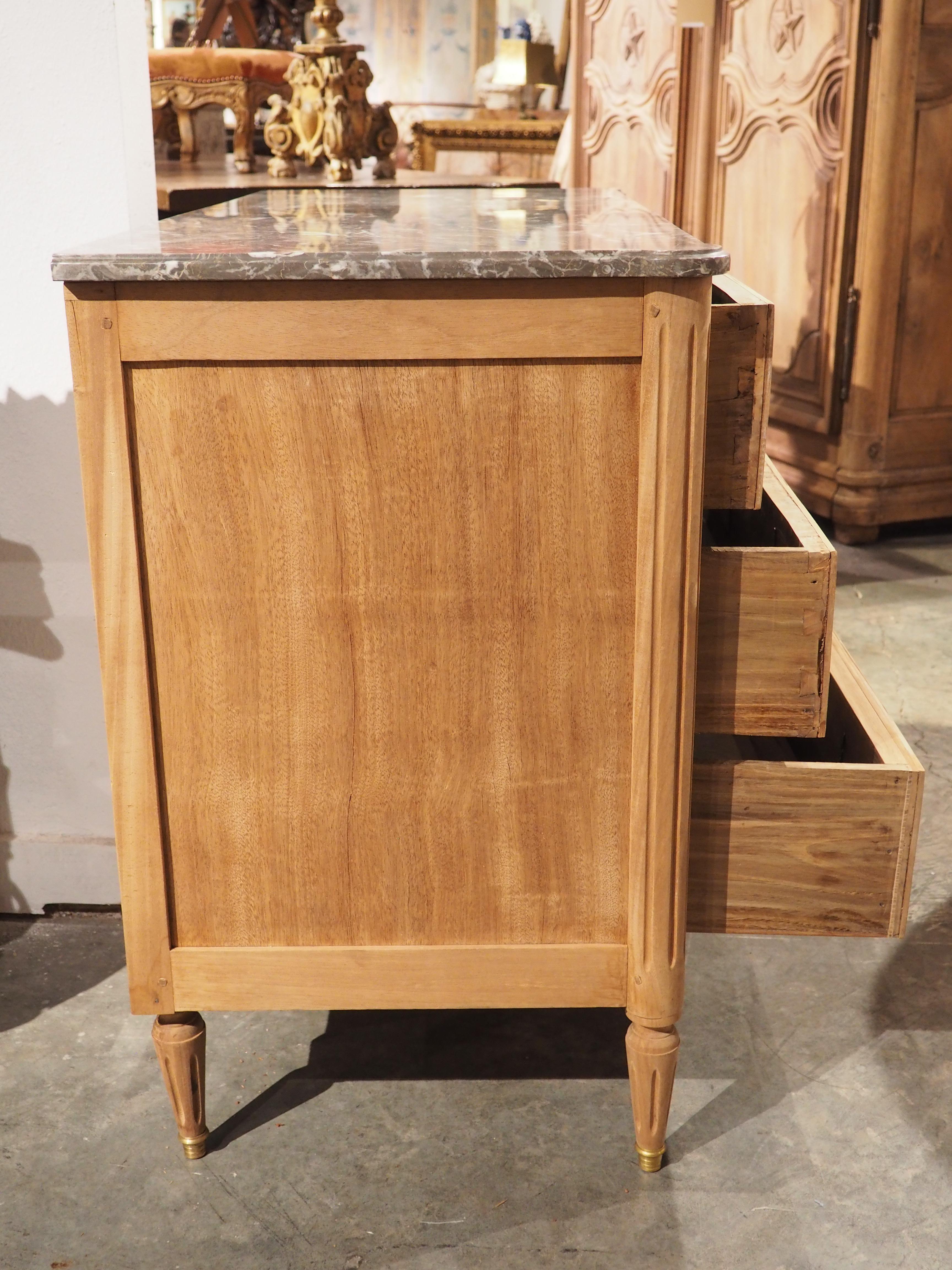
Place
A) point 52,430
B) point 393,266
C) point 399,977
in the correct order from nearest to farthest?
point 393,266 < point 399,977 < point 52,430

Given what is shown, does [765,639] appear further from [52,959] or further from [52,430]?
[52,959]

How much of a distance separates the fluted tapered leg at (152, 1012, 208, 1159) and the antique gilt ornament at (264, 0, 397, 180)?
6.65 ft

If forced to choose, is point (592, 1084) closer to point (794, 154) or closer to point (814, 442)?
point (814, 442)

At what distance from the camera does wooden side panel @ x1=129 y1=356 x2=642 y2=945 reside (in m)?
1.08

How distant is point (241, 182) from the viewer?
9.49ft

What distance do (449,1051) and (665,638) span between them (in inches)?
24.7

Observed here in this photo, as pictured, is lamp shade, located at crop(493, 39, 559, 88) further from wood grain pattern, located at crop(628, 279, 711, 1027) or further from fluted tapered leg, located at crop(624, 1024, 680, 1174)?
fluted tapered leg, located at crop(624, 1024, 680, 1174)

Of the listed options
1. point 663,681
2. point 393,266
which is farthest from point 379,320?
point 663,681

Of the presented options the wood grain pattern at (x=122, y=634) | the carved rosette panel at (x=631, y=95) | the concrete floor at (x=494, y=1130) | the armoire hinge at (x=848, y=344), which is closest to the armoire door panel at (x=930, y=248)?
the armoire hinge at (x=848, y=344)

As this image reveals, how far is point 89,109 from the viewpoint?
4.83 feet

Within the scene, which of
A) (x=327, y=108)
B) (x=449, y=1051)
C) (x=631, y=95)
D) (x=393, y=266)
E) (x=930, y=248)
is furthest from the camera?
(x=631, y=95)

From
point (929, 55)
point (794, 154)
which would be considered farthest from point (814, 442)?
point (929, 55)

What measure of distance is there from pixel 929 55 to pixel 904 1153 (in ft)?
8.61

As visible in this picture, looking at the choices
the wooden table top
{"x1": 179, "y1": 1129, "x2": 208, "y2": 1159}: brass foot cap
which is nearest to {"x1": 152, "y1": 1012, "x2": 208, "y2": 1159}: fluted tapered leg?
{"x1": 179, "y1": 1129, "x2": 208, "y2": 1159}: brass foot cap
